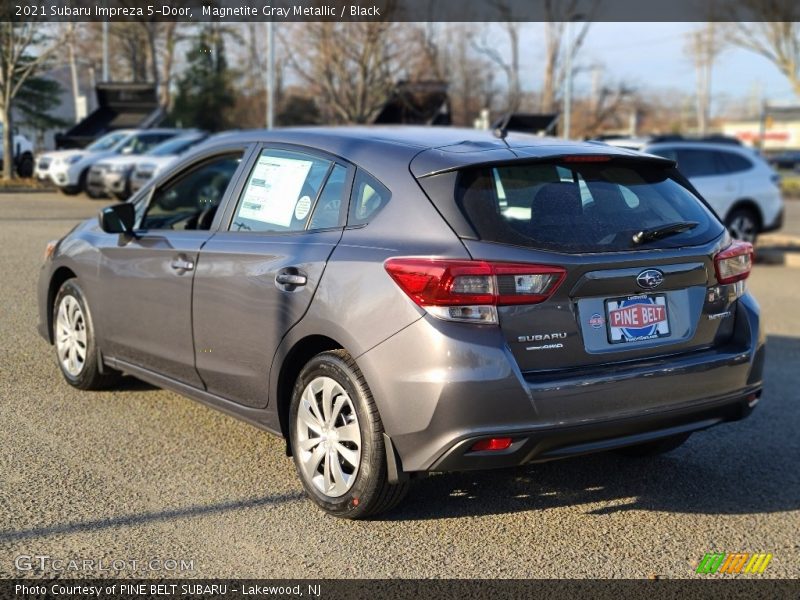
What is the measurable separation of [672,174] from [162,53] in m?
37.0

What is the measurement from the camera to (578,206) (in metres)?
4.19

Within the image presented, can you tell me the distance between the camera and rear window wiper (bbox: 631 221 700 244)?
4.14 meters

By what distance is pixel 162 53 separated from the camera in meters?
38.8

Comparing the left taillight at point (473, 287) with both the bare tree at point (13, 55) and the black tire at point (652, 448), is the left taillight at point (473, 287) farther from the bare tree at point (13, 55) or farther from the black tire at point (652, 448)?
the bare tree at point (13, 55)

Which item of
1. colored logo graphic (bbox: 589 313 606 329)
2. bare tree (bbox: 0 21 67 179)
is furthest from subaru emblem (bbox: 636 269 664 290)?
bare tree (bbox: 0 21 67 179)

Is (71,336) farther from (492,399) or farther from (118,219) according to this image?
(492,399)

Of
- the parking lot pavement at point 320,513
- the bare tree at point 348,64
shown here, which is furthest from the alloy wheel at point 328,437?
the bare tree at point 348,64

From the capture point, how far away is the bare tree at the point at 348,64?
29141mm

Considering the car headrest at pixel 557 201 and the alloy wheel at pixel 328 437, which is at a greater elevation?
the car headrest at pixel 557 201

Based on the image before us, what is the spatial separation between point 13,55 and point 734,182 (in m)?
18.5

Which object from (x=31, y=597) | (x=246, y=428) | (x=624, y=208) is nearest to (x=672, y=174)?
(x=624, y=208)

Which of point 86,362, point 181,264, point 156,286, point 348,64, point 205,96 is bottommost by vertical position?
point 86,362

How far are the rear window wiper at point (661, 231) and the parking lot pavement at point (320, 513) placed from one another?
1295 millimetres

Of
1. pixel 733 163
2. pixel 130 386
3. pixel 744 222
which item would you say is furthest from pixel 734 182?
pixel 130 386
